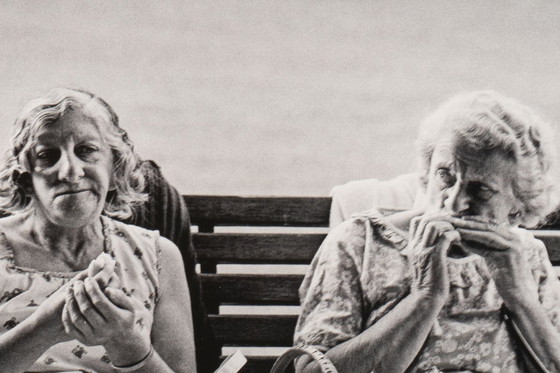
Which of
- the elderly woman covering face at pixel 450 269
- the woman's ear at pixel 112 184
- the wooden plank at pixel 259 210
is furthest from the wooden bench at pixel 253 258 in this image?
the woman's ear at pixel 112 184

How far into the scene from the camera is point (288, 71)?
2348 mm

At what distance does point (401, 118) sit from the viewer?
2277 millimetres

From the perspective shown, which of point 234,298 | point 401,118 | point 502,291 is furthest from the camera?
point 401,118

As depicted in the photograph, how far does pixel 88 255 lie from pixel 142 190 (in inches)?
8.3

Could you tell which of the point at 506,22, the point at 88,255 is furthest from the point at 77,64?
the point at 506,22

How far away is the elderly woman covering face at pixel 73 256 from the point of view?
1.52 metres

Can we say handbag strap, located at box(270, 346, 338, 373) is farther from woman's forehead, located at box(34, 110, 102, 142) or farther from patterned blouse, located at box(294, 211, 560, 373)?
woman's forehead, located at box(34, 110, 102, 142)

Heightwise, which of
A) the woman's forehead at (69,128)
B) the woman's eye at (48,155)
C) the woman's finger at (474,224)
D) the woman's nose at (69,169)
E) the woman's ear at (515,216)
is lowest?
the woman's ear at (515,216)

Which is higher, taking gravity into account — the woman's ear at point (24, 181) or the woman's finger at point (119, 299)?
the woman's ear at point (24, 181)

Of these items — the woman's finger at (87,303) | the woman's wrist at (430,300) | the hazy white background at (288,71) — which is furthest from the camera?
the hazy white background at (288,71)

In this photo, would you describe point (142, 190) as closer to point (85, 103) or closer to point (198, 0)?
point (85, 103)

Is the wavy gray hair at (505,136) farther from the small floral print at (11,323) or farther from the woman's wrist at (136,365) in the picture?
the small floral print at (11,323)

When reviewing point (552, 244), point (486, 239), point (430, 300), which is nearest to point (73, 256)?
point (430, 300)

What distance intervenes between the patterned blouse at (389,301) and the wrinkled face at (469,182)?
111 mm
